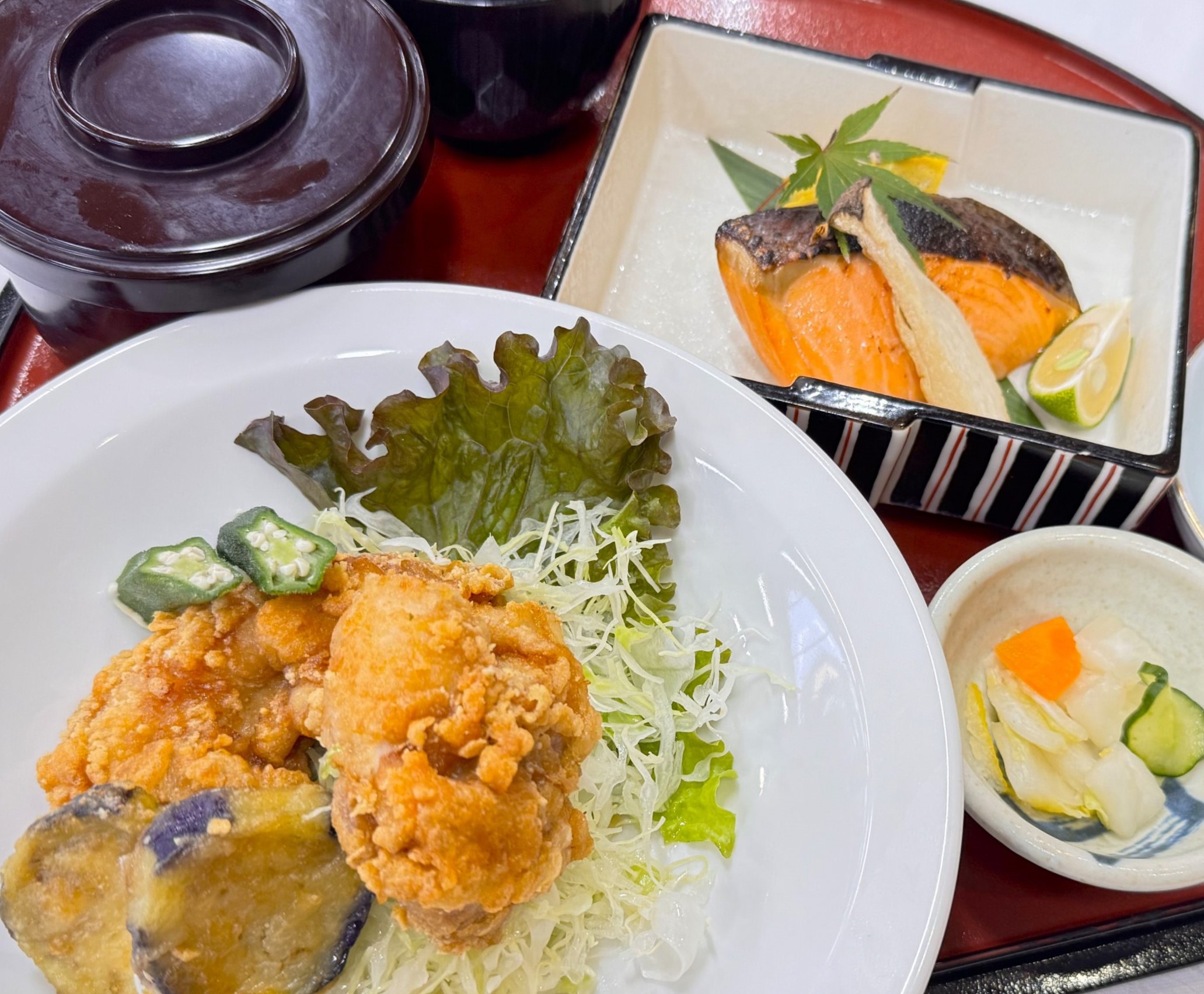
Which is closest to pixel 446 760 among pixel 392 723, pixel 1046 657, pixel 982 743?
pixel 392 723

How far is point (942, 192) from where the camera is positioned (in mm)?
2568

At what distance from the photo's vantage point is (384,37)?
1869mm

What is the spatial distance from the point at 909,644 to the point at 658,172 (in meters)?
1.56

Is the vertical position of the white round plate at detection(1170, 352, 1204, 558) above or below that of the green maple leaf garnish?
below

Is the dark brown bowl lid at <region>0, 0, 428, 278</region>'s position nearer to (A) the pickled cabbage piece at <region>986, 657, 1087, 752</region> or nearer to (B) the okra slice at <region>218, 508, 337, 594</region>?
(B) the okra slice at <region>218, 508, 337, 594</region>

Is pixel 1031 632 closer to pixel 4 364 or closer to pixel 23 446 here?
pixel 23 446

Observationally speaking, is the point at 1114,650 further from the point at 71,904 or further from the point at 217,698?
the point at 71,904

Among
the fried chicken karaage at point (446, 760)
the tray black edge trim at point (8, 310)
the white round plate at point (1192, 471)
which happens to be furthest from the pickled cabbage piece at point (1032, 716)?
the tray black edge trim at point (8, 310)

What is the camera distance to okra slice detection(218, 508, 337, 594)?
1.45 metres

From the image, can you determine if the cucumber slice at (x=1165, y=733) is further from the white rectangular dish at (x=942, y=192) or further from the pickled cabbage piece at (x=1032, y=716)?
the white rectangular dish at (x=942, y=192)

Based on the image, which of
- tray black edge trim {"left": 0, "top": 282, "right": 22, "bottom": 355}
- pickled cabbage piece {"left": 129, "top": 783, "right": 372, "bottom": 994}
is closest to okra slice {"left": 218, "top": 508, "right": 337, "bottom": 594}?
pickled cabbage piece {"left": 129, "top": 783, "right": 372, "bottom": 994}

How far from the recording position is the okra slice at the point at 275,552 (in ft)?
4.74

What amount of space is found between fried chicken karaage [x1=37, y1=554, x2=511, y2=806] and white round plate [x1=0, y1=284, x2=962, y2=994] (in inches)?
5.8

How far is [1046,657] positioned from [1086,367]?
707mm
